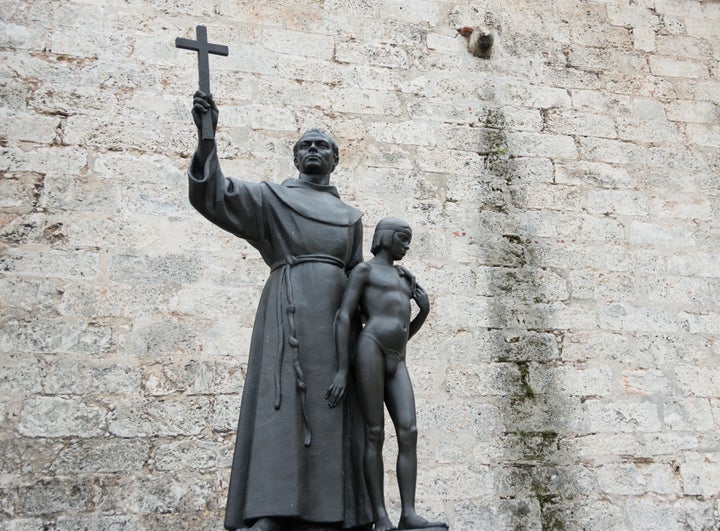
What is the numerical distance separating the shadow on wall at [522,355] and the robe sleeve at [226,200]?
8.27 feet

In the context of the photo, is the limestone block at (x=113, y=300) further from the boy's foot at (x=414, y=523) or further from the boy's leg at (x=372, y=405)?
the boy's foot at (x=414, y=523)

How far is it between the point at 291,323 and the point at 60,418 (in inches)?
88.9

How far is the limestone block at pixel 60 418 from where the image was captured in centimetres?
447

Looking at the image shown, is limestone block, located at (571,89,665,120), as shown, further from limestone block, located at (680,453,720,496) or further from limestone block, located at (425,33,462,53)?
limestone block, located at (680,453,720,496)

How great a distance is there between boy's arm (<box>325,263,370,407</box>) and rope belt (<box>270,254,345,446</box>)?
0.34ft

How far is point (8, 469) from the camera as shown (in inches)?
172

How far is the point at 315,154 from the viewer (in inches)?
126

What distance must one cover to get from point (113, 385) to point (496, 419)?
2.20m

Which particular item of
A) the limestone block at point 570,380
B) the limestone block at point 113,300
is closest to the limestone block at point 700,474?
the limestone block at point 570,380

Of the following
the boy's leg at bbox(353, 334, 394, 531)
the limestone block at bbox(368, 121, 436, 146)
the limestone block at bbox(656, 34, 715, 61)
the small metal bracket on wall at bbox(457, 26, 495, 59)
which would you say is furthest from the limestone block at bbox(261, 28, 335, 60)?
the boy's leg at bbox(353, 334, 394, 531)

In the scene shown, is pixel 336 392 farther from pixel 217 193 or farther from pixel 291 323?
pixel 217 193

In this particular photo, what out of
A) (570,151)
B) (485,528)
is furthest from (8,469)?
(570,151)

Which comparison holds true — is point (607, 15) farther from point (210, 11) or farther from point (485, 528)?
point (485, 528)

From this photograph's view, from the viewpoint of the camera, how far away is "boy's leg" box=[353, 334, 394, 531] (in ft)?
9.00
